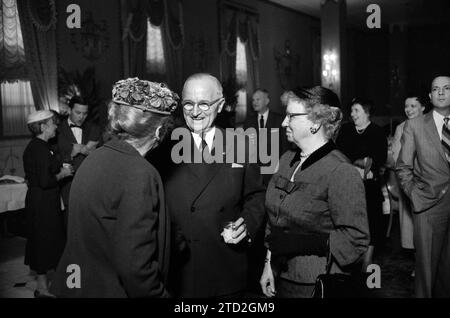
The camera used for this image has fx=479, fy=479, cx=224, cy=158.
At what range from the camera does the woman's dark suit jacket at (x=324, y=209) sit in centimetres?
187

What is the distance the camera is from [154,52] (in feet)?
30.8

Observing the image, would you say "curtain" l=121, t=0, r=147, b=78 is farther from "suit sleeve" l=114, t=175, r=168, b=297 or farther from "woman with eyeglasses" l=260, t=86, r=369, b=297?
"suit sleeve" l=114, t=175, r=168, b=297

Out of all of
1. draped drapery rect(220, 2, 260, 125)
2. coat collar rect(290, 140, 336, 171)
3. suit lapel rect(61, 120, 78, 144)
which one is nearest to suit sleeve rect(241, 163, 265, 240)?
coat collar rect(290, 140, 336, 171)

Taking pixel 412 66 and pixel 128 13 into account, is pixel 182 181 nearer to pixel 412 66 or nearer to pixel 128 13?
pixel 128 13

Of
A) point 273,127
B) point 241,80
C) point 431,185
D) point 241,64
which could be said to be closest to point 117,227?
point 431,185

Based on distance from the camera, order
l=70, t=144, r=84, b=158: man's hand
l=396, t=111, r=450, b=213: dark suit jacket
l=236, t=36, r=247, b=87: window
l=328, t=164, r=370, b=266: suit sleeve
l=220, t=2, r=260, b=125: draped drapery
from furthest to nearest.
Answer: l=236, t=36, r=247, b=87: window < l=220, t=2, r=260, b=125: draped drapery < l=70, t=144, r=84, b=158: man's hand < l=396, t=111, r=450, b=213: dark suit jacket < l=328, t=164, r=370, b=266: suit sleeve

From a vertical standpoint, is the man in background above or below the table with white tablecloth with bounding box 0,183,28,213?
above

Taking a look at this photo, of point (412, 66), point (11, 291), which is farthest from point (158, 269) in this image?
point (412, 66)

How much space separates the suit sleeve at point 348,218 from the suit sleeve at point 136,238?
72 cm

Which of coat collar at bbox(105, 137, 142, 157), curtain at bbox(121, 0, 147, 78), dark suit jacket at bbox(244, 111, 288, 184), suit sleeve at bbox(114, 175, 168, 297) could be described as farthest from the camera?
curtain at bbox(121, 0, 147, 78)

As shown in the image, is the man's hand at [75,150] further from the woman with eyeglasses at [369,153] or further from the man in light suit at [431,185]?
the man in light suit at [431,185]

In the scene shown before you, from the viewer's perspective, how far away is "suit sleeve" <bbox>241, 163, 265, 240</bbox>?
2.17 m

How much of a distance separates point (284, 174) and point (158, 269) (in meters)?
0.79

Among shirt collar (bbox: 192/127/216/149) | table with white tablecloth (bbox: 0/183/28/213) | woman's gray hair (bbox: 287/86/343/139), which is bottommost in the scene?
table with white tablecloth (bbox: 0/183/28/213)
